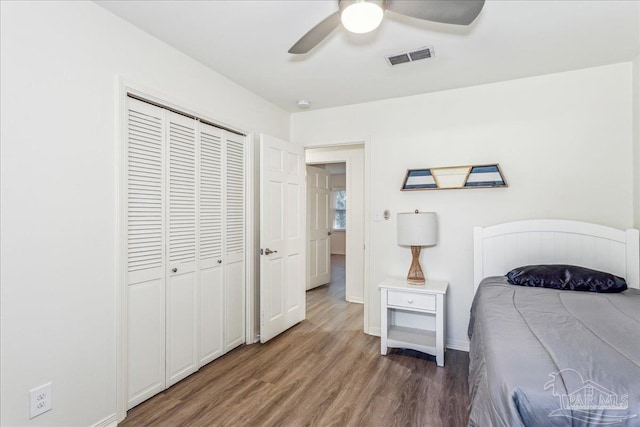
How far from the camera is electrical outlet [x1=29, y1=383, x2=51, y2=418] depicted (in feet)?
4.96

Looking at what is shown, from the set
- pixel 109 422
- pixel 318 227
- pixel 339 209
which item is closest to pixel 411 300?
pixel 109 422

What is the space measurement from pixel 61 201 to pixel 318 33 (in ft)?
5.33

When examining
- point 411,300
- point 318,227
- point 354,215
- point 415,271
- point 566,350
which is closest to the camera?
point 566,350

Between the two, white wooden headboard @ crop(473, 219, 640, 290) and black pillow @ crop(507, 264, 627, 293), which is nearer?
black pillow @ crop(507, 264, 627, 293)

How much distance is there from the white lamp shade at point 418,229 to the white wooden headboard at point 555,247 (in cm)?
37

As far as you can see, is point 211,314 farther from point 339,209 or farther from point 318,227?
point 339,209

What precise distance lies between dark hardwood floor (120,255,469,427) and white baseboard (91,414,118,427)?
2.3 inches

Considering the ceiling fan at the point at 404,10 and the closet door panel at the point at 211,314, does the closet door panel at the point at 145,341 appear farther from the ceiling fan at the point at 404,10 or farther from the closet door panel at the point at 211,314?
the ceiling fan at the point at 404,10

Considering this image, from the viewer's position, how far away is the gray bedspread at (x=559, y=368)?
95 centimetres

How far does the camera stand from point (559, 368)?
107 cm

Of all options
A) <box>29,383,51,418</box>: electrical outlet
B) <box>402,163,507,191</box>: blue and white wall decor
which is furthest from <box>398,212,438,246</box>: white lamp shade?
<box>29,383,51,418</box>: electrical outlet

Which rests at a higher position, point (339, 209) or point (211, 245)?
point (339, 209)

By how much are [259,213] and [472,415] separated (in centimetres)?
248

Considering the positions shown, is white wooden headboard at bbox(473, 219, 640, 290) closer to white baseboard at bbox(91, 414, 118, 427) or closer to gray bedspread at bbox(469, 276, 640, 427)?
gray bedspread at bbox(469, 276, 640, 427)
